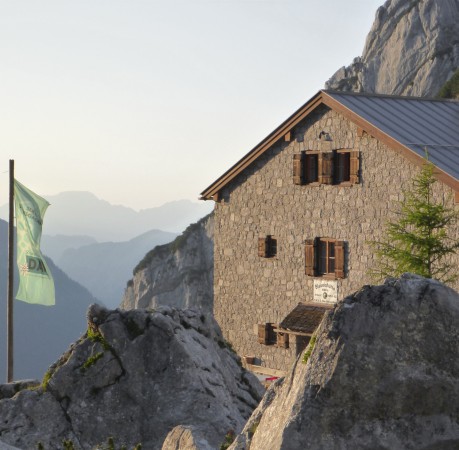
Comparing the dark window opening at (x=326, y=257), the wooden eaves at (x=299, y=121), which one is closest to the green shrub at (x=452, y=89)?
the wooden eaves at (x=299, y=121)

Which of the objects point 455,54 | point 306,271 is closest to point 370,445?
point 306,271

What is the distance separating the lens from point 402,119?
27.5 meters

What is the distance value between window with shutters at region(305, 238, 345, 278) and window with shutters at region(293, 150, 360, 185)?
1692 mm

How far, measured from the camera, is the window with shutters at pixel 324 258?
85.7 feet

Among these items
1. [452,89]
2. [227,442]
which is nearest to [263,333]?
[227,442]

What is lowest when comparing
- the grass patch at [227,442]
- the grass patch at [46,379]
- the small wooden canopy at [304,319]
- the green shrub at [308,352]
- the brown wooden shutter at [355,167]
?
the small wooden canopy at [304,319]

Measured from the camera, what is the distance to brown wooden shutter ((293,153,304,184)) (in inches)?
1073

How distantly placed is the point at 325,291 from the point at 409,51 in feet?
137

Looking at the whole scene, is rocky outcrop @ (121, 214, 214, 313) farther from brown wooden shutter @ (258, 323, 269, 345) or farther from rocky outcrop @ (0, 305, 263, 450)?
rocky outcrop @ (0, 305, 263, 450)

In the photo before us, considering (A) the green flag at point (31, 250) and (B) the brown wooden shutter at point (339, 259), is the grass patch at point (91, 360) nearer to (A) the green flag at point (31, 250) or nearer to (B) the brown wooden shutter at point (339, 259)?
(A) the green flag at point (31, 250)

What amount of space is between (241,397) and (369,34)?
64.5 metres

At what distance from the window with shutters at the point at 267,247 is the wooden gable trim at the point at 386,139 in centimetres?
446

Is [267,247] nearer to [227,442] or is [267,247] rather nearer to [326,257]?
[326,257]

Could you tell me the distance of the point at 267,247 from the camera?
28547 millimetres
